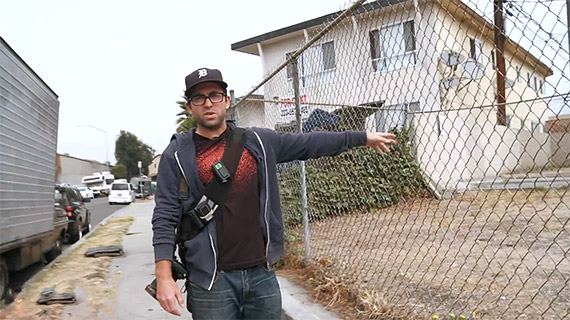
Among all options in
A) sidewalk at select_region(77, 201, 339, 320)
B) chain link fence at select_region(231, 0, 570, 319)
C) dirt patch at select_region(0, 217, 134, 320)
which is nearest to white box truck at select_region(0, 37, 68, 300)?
dirt patch at select_region(0, 217, 134, 320)

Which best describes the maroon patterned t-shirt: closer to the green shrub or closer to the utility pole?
the utility pole

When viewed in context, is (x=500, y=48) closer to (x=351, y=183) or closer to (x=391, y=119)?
(x=391, y=119)

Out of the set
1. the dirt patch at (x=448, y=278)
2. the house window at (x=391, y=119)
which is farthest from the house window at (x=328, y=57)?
the dirt patch at (x=448, y=278)

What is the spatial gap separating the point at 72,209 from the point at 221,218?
9.98 m

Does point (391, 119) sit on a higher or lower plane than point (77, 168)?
lower

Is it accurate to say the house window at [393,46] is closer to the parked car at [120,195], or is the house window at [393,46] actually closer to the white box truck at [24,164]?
the white box truck at [24,164]

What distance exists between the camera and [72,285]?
644 cm

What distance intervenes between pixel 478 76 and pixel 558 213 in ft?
19.7

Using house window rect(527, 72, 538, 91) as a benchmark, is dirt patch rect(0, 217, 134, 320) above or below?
below

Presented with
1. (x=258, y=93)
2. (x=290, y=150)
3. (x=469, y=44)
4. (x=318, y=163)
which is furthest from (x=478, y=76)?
(x=258, y=93)

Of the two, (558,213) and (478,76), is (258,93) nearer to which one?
(478,76)

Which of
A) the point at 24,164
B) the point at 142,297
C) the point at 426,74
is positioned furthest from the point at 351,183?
the point at 24,164

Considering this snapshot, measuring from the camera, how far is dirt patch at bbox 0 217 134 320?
17.1 feet

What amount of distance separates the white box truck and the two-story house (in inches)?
126
